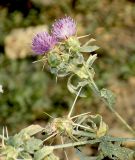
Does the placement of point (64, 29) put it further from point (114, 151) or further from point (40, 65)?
point (40, 65)

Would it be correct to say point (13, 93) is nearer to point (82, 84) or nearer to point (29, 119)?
point (29, 119)

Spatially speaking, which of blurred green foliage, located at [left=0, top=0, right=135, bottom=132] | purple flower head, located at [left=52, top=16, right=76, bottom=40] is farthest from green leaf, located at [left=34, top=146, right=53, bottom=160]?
blurred green foliage, located at [left=0, top=0, right=135, bottom=132]

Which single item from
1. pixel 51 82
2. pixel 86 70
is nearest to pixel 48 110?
pixel 51 82

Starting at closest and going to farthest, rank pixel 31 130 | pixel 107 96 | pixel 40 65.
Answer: pixel 31 130 → pixel 107 96 → pixel 40 65

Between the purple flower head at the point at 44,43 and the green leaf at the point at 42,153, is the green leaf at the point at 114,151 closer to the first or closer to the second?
the green leaf at the point at 42,153

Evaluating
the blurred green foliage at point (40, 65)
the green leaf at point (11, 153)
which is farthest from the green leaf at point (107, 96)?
the blurred green foliage at point (40, 65)

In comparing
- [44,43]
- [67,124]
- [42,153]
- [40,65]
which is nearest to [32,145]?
[42,153]
